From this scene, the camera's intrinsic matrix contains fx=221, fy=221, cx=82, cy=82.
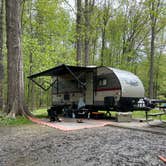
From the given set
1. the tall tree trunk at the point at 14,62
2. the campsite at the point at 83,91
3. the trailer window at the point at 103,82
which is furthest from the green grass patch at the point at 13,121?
the trailer window at the point at 103,82

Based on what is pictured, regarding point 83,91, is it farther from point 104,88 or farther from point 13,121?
point 13,121

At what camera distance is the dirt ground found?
367 centimetres

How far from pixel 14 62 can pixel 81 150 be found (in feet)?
21.2

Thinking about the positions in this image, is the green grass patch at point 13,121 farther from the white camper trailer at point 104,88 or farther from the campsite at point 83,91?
the white camper trailer at point 104,88

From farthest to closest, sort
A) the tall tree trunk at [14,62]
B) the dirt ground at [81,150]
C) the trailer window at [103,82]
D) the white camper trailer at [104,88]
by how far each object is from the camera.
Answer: the trailer window at [103,82] < the white camper trailer at [104,88] < the tall tree trunk at [14,62] < the dirt ground at [81,150]

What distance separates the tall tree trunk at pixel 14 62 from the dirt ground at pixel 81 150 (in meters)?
3.73

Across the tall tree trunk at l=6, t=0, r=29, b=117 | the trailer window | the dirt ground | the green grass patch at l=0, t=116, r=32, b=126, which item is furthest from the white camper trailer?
the dirt ground

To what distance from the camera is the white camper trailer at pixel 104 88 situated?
33.2 feet

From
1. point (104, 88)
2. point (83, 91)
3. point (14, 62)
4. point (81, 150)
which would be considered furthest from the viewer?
point (83, 91)

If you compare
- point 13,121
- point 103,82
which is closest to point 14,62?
point 13,121

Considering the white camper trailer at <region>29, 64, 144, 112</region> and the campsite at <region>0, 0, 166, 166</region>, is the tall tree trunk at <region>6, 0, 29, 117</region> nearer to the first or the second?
the campsite at <region>0, 0, 166, 166</region>

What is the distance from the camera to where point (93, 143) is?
5.02 m

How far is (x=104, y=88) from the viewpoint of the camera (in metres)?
10.7

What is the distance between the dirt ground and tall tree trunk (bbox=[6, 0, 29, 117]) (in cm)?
373
